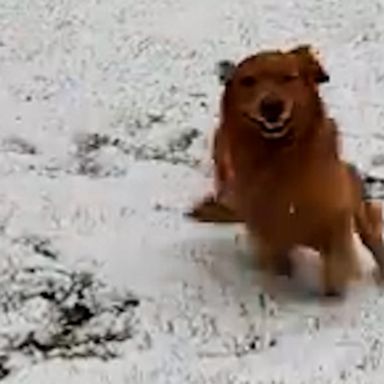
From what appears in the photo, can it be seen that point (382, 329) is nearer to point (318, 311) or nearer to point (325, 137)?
point (318, 311)

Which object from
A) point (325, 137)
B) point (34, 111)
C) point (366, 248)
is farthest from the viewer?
point (34, 111)

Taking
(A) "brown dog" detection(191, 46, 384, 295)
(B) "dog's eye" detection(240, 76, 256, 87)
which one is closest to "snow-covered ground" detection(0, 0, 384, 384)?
(A) "brown dog" detection(191, 46, 384, 295)

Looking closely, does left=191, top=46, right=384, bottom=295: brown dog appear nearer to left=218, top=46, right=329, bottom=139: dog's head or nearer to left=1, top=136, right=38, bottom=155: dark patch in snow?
left=218, top=46, right=329, bottom=139: dog's head

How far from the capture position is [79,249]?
473 centimetres

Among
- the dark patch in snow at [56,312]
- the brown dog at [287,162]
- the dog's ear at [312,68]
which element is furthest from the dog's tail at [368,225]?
the dark patch in snow at [56,312]

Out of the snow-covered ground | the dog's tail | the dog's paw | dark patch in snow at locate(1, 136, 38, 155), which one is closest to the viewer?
the snow-covered ground

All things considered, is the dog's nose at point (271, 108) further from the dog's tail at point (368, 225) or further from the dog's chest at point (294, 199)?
the dog's tail at point (368, 225)

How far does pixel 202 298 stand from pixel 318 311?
0.36 metres

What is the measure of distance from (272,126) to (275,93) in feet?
0.32

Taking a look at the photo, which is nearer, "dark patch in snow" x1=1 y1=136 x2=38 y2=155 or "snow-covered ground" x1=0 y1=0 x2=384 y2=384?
"snow-covered ground" x1=0 y1=0 x2=384 y2=384

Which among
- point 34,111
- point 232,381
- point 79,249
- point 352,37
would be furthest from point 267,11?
point 232,381

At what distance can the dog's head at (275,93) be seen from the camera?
4.16m

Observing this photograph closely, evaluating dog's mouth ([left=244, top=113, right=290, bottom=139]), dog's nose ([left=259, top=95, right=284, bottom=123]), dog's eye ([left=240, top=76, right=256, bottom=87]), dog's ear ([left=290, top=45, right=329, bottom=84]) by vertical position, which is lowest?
dog's mouth ([left=244, top=113, right=290, bottom=139])

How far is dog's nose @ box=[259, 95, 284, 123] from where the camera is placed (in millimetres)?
4152
